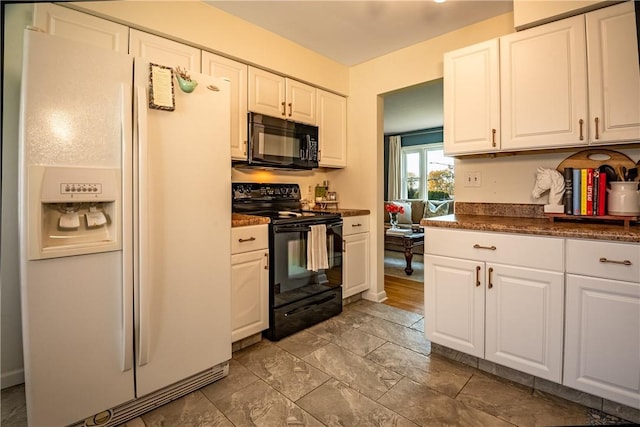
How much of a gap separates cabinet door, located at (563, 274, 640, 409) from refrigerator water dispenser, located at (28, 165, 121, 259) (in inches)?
86.5

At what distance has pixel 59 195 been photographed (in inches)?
49.4

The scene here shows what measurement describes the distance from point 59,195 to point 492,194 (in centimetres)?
262

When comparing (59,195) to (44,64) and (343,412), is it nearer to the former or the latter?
(44,64)

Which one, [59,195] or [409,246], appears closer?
[59,195]

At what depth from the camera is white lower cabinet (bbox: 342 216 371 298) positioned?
2904mm

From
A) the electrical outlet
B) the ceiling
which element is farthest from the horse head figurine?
the ceiling

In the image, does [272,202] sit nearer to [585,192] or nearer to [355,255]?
[355,255]

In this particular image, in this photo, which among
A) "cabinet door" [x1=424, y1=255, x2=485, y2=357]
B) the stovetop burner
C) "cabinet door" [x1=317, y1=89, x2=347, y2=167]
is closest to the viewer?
"cabinet door" [x1=424, y1=255, x2=485, y2=357]

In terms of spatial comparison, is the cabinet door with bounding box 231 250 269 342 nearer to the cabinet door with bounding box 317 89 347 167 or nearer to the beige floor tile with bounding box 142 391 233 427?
the beige floor tile with bounding box 142 391 233 427

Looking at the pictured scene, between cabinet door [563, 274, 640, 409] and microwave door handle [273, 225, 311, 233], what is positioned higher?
microwave door handle [273, 225, 311, 233]

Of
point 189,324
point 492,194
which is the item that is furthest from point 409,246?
point 189,324

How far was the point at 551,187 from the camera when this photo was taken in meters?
1.97

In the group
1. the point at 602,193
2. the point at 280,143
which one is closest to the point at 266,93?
the point at 280,143

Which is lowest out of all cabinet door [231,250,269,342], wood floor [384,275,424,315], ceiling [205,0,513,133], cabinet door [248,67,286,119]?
wood floor [384,275,424,315]
